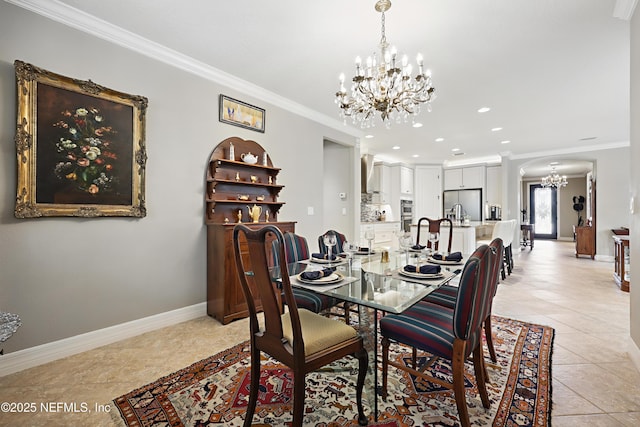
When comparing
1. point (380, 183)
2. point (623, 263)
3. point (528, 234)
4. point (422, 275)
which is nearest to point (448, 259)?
point (422, 275)

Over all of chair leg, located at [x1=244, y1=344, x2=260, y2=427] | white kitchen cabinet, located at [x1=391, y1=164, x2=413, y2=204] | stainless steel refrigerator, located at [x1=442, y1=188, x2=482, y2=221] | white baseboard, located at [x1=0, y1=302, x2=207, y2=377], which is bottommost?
white baseboard, located at [x1=0, y1=302, x2=207, y2=377]

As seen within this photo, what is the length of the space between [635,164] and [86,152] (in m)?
4.07

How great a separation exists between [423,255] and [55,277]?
2914 mm

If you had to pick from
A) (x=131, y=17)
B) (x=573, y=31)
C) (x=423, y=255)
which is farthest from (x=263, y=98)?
(x=573, y=31)

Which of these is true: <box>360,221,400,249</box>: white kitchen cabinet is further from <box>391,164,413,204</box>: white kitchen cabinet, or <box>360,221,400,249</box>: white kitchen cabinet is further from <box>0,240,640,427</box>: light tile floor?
<box>0,240,640,427</box>: light tile floor

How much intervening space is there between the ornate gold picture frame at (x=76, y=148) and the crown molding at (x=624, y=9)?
12.3ft

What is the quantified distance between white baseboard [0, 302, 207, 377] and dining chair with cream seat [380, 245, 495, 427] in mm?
2114

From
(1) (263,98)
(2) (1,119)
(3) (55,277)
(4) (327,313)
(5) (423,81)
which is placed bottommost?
(4) (327,313)

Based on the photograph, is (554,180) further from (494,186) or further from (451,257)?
(451,257)

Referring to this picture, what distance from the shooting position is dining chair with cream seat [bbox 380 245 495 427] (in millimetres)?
1332

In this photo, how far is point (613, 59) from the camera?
9.18 ft

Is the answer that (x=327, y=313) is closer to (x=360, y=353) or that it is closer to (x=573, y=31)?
(x=360, y=353)

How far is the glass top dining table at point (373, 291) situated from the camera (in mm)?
1421

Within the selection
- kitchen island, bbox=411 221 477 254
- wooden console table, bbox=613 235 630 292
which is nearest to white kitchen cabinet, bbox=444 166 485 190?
kitchen island, bbox=411 221 477 254
